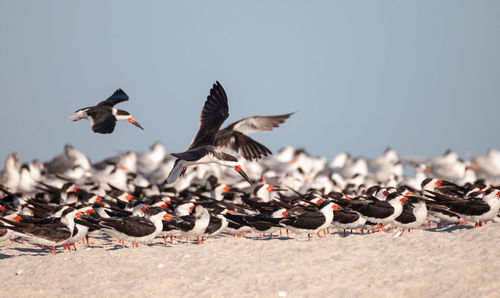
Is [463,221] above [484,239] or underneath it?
above

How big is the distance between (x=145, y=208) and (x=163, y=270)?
10.3 ft

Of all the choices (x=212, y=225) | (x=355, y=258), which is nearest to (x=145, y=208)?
(x=212, y=225)

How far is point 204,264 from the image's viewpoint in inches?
447

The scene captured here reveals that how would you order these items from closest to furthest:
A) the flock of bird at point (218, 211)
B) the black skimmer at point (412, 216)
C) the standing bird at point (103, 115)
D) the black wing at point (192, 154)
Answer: the black wing at point (192, 154) < the flock of bird at point (218, 211) < the standing bird at point (103, 115) < the black skimmer at point (412, 216)

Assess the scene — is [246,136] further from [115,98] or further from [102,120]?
[115,98]

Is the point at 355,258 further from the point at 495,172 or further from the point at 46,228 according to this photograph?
the point at 495,172

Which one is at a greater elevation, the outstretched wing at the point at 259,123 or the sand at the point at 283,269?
the outstretched wing at the point at 259,123

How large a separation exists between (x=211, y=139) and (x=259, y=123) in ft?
3.39

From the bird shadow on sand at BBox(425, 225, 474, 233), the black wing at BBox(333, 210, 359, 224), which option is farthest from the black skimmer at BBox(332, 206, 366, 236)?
the bird shadow on sand at BBox(425, 225, 474, 233)

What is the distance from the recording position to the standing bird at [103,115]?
44.8 ft

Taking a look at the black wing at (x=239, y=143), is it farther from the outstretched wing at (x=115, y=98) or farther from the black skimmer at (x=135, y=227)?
the outstretched wing at (x=115, y=98)

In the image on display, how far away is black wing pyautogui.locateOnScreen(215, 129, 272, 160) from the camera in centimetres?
1385

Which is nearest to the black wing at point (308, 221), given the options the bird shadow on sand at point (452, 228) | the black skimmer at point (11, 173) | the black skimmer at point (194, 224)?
the black skimmer at point (194, 224)

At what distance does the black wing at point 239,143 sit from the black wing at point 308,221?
1.49 m
